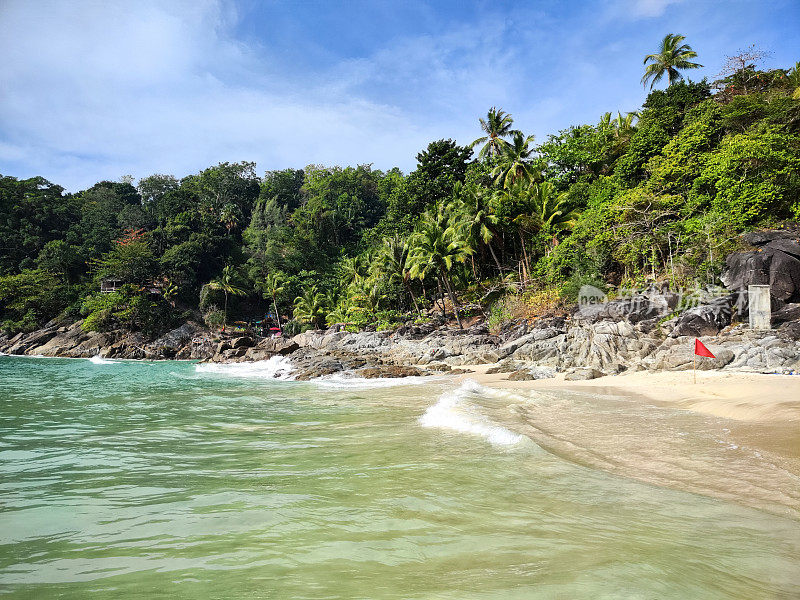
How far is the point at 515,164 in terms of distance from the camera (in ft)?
111

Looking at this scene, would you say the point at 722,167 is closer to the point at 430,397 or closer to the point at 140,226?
the point at 430,397

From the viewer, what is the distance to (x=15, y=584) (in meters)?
2.74

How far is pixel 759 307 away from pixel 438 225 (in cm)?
2017

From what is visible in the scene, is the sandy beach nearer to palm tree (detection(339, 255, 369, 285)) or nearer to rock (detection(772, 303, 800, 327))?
rock (detection(772, 303, 800, 327))

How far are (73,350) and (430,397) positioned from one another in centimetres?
4305

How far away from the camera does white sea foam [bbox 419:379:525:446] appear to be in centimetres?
609

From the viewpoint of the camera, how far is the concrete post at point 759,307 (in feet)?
47.0

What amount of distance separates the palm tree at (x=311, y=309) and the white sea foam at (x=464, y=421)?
110ft

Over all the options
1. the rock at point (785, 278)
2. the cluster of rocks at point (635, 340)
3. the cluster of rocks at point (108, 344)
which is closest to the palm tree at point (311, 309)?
the cluster of rocks at point (108, 344)

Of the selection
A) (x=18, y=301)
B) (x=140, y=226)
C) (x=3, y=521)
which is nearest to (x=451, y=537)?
(x=3, y=521)

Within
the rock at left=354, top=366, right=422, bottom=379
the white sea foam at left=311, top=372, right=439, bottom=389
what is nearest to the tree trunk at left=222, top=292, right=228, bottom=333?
the white sea foam at left=311, top=372, right=439, bottom=389

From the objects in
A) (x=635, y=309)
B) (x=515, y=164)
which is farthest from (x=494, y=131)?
(x=635, y=309)

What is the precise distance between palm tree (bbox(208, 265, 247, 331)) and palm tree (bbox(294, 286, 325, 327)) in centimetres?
785

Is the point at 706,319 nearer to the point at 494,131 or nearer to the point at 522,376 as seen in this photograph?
the point at 522,376
